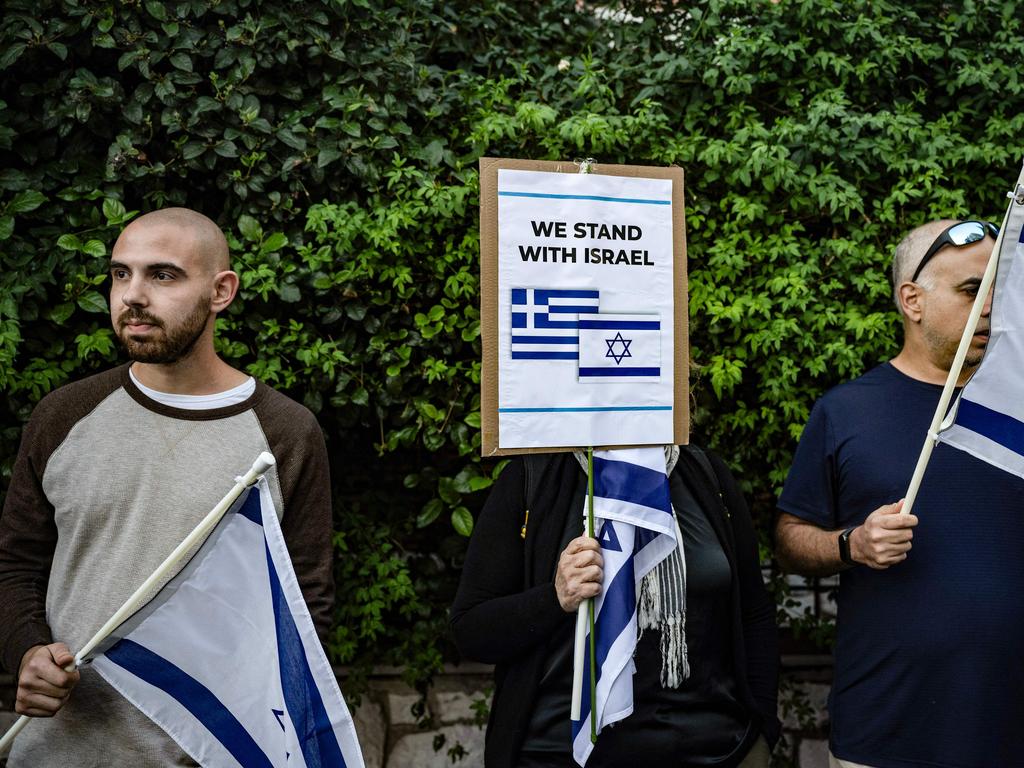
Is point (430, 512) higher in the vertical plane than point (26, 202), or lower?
lower

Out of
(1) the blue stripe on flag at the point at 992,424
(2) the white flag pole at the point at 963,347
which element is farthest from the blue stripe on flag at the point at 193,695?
(1) the blue stripe on flag at the point at 992,424

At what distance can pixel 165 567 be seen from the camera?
2230 mm

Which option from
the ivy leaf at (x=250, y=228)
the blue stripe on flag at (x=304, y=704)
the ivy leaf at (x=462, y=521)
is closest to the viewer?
the blue stripe on flag at (x=304, y=704)

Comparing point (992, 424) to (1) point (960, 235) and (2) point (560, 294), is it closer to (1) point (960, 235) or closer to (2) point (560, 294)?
(1) point (960, 235)

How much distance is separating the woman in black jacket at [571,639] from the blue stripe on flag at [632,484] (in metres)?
0.10

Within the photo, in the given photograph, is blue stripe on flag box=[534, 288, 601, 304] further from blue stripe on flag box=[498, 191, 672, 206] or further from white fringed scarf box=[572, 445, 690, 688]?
white fringed scarf box=[572, 445, 690, 688]

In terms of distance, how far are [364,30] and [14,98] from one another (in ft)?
4.24

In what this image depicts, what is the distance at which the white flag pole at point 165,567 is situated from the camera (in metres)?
2.24

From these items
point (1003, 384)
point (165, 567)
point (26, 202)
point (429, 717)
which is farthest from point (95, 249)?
point (1003, 384)

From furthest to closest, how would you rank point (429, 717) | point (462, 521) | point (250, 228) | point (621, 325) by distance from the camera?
point (429, 717)
point (462, 521)
point (250, 228)
point (621, 325)

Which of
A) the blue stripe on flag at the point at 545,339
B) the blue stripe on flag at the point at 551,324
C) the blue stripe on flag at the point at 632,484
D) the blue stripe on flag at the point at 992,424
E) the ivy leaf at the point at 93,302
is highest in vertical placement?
the ivy leaf at the point at 93,302

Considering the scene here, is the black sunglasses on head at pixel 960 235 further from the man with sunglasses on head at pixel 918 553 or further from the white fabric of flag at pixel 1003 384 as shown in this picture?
the white fabric of flag at pixel 1003 384

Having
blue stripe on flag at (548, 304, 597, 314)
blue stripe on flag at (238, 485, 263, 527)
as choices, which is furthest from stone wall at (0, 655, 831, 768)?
blue stripe on flag at (548, 304, 597, 314)

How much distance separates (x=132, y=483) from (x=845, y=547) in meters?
1.85
